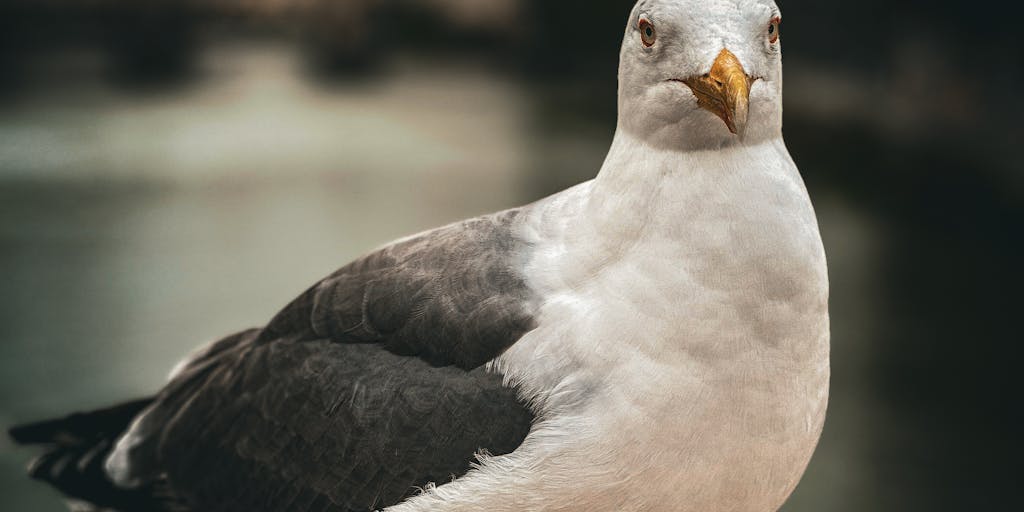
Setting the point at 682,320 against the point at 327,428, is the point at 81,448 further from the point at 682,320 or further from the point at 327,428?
the point at 682,320

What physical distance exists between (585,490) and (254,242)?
201 inches

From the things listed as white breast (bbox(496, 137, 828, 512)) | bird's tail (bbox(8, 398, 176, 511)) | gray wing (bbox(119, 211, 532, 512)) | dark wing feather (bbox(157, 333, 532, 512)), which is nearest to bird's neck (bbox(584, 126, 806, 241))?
white breast (bbox(496, 137, 828, 512))

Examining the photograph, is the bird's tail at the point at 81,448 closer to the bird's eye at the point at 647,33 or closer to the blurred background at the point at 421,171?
the bird's eye at the point at 647,33

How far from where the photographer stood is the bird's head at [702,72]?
1790 mm

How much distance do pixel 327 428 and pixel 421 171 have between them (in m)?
6.03

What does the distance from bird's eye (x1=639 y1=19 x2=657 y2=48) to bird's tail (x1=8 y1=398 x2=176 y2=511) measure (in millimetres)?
1430

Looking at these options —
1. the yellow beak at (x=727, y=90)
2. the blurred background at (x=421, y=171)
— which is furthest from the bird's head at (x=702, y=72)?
the blurred background at (x=421, y=171)

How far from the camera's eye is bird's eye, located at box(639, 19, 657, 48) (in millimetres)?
1894

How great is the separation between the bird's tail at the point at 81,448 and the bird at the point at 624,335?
511mm

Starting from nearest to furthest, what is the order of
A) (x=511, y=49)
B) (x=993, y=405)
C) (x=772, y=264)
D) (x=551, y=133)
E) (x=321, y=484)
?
(x=772, y=264), (x=321, y=484), (x=993, y=405), (x=551, y=133), (x=511, y=49)

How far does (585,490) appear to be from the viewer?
193 centimetres

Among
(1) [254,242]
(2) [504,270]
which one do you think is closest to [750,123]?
(2) [504,270]

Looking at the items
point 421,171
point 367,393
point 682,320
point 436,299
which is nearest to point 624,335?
point 682,320

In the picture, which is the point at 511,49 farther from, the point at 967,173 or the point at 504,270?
the point at 504,270
